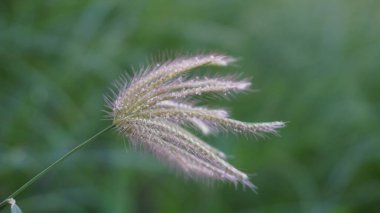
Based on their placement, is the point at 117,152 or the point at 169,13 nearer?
the point at 117,152

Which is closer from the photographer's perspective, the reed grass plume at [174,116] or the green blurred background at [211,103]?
the reed grass plume at [174,116]

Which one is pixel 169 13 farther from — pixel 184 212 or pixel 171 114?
pixel 171 114

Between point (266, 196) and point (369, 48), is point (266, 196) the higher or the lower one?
the lower one

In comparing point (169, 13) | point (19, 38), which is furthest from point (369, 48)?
point (19, 38)

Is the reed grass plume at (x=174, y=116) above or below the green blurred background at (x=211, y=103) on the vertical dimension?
below

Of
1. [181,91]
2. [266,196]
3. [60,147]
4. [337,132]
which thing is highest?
[337,132]
